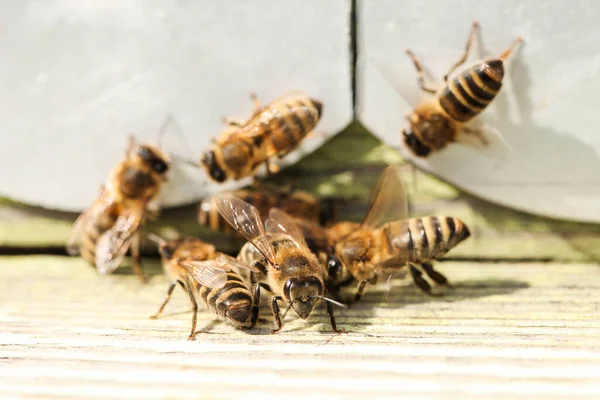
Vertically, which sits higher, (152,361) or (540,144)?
(540,144)

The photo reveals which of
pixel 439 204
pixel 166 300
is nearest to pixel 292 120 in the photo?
pixel 439 204

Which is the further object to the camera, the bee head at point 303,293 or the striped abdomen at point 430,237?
the striped abdomen at point 430,237

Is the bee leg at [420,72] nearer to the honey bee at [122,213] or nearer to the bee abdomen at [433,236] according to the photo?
the bee abdomen at [433,236]

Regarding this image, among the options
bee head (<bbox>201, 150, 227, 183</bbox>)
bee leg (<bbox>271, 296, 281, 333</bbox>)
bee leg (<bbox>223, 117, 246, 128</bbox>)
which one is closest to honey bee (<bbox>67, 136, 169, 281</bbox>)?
bee head (<bbox>201, 150, 227, 183</bbox>)

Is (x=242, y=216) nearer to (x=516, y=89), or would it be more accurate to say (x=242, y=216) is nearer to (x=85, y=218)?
(x=85, y=218)

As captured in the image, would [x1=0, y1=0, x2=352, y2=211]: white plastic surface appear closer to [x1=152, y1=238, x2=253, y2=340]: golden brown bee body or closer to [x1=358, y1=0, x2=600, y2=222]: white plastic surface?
[x1=358, y1=0, x2=600, y2=222]: white plastic surface

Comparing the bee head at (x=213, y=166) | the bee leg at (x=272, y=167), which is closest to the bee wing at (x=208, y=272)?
the bee head at (x=213, y=166)

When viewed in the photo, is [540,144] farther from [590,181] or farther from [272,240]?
[272,240]

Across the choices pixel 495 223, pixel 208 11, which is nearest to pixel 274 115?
pixel 208 11
